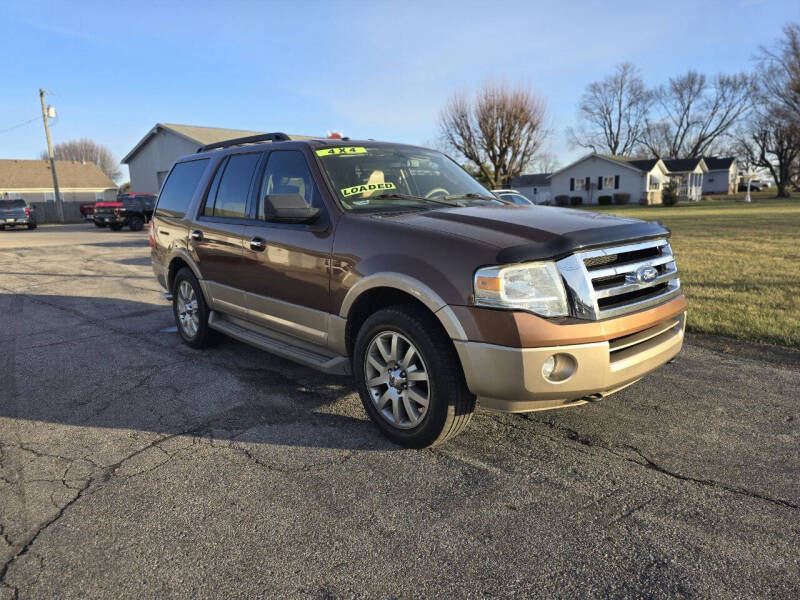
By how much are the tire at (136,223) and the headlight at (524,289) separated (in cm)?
2721

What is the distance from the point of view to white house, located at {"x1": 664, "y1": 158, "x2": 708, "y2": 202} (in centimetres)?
5928

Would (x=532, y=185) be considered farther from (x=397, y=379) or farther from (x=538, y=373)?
(x=538, y=373)

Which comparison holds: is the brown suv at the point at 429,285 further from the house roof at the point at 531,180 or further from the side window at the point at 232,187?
the house roof at the point at 531,180

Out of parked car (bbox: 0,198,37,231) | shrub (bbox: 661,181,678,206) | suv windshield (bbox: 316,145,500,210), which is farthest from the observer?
shrub (bbox: 661,181,678,206)

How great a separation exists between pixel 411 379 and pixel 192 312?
126 inches

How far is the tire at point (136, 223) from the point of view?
1039 inches

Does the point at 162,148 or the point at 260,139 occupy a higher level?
the point at 162,148

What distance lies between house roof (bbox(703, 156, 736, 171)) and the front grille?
7640 cm

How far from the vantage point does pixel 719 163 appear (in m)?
68.4

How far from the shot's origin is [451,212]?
3.62 m

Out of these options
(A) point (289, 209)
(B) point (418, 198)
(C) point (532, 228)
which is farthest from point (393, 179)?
(C) point (532, 228)

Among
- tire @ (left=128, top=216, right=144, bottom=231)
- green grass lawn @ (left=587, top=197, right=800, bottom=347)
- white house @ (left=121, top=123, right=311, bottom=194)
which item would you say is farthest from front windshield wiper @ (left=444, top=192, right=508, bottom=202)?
white house @ (left=121, top=123, right=311, bottom=194)

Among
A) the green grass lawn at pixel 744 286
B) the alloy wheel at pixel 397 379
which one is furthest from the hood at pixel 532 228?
the green grass lawn at pixel 744 286

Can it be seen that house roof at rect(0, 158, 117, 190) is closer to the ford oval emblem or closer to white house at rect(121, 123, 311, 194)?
white house at rect(121, 123, 311, 194)
